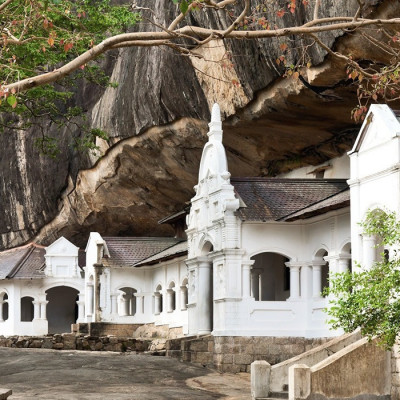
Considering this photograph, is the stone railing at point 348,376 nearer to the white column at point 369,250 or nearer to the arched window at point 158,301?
the white column at point 369,250

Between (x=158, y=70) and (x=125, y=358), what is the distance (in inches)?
433

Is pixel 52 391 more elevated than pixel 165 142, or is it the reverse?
pixel 165 142

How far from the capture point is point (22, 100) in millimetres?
26984

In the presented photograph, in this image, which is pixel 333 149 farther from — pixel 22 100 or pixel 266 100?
pixel 22 100

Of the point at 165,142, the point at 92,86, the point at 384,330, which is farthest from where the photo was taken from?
the point at 92,86

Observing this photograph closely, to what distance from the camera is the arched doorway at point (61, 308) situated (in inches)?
2163

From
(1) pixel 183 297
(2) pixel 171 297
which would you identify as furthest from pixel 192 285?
(2) pixel 171 297

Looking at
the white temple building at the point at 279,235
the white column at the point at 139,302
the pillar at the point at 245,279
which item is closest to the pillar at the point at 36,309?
the white column at the point at 139,302

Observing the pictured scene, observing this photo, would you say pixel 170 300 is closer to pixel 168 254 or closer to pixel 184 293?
pixel 184 293

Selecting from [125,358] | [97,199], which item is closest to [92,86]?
[97,199]

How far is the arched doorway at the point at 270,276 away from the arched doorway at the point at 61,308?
917 inches

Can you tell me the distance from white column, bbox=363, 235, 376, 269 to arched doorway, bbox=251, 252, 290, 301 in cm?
988

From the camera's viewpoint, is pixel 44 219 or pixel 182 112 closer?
pixel 182 112

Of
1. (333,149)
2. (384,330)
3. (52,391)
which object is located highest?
(333,149)
